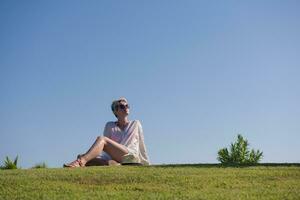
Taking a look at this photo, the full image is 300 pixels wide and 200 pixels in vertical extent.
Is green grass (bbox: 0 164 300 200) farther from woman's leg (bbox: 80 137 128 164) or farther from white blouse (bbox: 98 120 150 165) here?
white blouse (bbox: 98 120 150 165)

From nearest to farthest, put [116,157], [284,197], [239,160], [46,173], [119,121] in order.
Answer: [284,197] < [46,173] < [116,157] < [119,121] < [239,160]

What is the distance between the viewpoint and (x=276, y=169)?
12.1 m

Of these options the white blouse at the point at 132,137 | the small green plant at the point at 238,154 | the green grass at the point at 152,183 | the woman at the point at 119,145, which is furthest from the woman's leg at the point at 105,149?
the small green plant at the point at 238,154

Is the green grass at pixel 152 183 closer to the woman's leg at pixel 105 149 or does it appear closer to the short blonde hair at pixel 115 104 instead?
the woman's leg at pixel 105 149

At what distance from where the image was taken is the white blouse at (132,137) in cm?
1458

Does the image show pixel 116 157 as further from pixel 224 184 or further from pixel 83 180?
pixel 224 184

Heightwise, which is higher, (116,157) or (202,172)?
(116,157)

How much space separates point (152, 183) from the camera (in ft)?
33.7

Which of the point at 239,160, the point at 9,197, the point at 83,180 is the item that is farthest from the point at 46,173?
the point at 239,160

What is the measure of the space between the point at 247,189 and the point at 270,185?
2.31ft

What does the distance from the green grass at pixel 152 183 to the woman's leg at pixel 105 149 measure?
1.42 m

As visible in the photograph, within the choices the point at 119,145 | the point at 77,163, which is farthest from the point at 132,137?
the point at 77,163

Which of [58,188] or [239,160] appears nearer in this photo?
[58,188]

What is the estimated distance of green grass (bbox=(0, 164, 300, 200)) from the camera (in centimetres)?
909
